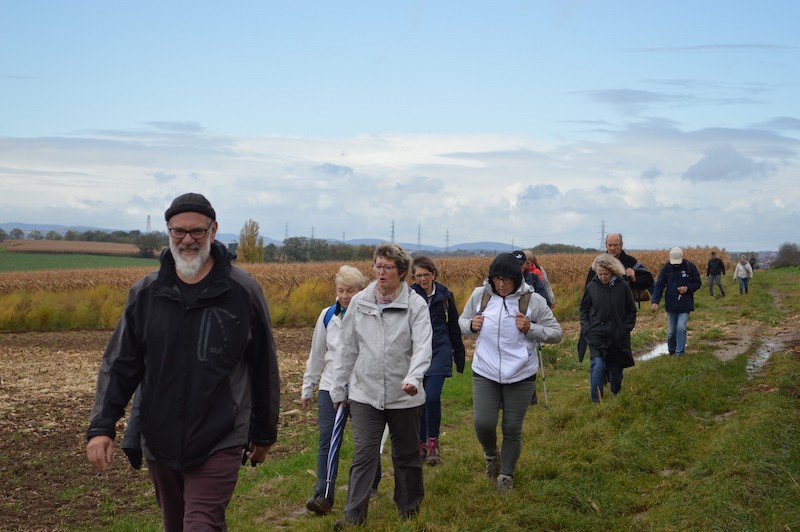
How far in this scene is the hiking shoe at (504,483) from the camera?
7.25m

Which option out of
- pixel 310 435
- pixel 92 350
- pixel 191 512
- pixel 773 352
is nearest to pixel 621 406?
pixel 310 435

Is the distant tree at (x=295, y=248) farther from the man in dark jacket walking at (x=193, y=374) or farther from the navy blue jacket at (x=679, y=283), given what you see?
the man in dark jacket walking at (x=193, y=374)

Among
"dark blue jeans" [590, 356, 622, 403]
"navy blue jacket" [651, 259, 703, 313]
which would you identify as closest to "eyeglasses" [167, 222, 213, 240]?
"dark blue jeans" [590, 356, 622, 403]

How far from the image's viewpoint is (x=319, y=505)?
7203 mm

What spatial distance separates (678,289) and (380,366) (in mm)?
9678

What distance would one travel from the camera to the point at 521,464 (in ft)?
26.5

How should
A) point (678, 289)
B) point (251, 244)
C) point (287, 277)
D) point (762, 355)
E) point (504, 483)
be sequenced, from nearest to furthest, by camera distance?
point (504, 483) → point (678, 289) → point (762, 355) → point (287, 277) → point (251, 244)

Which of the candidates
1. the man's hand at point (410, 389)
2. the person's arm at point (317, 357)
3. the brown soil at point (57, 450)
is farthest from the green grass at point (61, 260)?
the man's hand at point (410, 389)

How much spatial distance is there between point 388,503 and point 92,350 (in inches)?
634

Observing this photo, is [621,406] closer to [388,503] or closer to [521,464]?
[521,464]

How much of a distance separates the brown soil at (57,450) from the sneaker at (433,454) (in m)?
1.98

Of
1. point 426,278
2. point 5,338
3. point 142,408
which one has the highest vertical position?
point 426,278

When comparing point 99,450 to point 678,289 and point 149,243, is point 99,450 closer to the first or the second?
point 678,289

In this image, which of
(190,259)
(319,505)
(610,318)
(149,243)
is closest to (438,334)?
(319,505)
